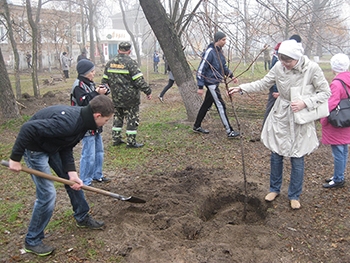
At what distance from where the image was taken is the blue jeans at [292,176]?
397cm

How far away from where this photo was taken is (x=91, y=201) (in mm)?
4461

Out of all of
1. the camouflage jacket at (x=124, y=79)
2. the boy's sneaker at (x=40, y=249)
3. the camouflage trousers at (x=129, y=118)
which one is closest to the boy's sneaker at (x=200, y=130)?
the camouflage trousers at (x=129, y=118)

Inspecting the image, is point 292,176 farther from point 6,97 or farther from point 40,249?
point 6,97

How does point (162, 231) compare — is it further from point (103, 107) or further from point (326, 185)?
point (326, 185)

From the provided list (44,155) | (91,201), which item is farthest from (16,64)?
(44,155)

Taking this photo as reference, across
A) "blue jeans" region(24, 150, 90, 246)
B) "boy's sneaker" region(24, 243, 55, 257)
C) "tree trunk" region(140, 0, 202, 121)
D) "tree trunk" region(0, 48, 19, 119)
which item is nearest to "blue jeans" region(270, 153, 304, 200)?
"blue jeans" region(24, 150, 90, 246)

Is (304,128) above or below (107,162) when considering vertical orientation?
above

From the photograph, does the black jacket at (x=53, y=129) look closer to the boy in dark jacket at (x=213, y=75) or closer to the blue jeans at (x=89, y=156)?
the blue jeans at (x=89, y=156)

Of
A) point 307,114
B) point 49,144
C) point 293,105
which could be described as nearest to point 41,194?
point 49,144

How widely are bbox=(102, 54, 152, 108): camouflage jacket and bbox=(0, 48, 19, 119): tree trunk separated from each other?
4.00 m

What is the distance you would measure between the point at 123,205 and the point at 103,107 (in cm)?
160

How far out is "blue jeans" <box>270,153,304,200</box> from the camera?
13.0ft

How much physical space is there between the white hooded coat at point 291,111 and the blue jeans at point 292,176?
140 millimetres

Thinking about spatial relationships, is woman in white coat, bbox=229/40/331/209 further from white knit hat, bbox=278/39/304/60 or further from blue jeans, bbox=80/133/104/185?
blue jeans, bbox=80/133/104/185
